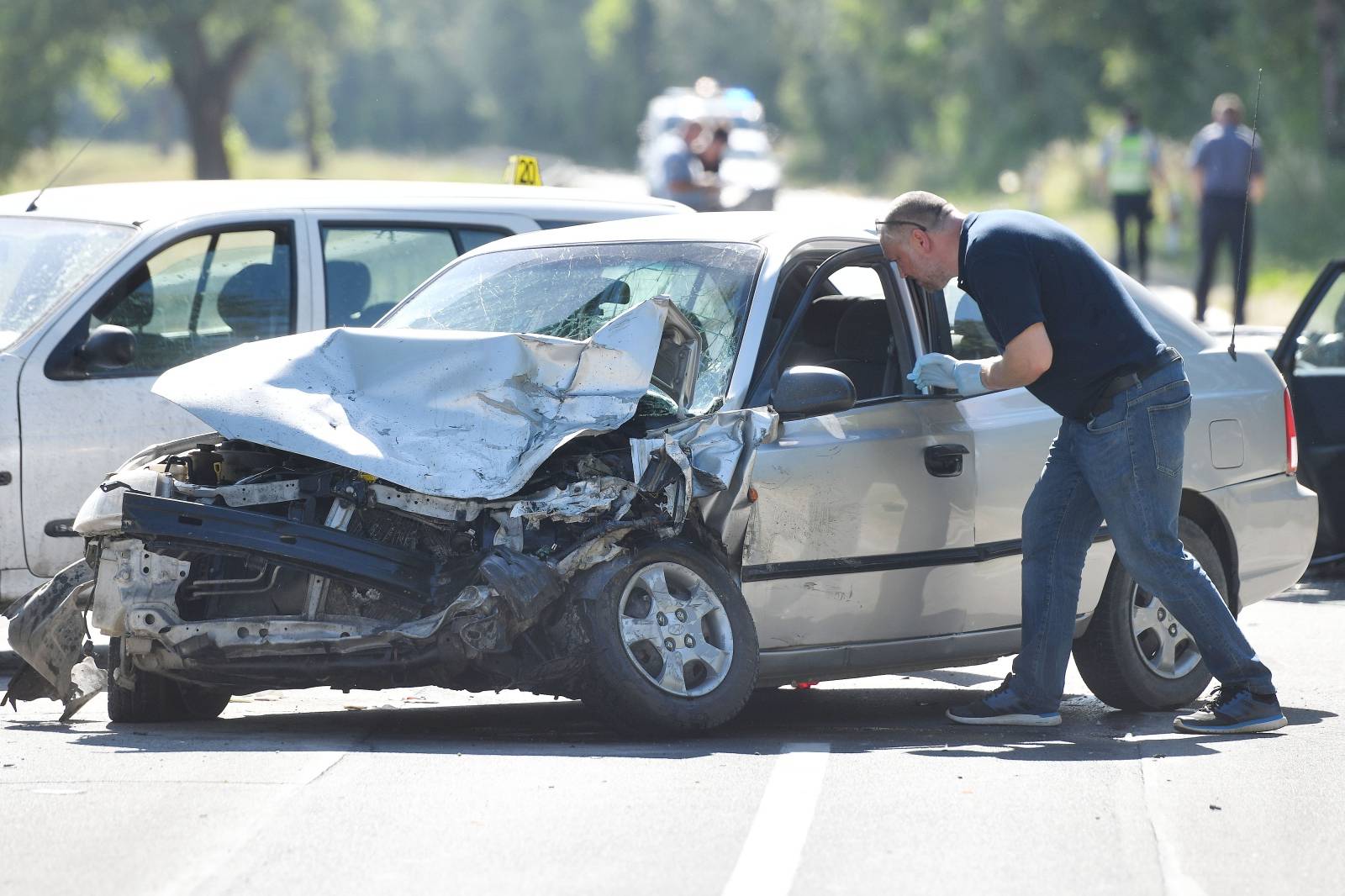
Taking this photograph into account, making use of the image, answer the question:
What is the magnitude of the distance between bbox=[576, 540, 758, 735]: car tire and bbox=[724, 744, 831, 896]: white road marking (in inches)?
11.6

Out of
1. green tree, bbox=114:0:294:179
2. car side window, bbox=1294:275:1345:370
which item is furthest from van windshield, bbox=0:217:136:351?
green tree, bbox=114:0:294:179

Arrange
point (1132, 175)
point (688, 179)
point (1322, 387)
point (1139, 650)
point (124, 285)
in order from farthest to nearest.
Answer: point (1132, 175) → point (688, 179) → point (1322, 387) → point (124, 285) → point (1139, 650)

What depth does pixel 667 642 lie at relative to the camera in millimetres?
6430

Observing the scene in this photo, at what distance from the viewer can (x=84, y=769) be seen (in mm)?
6070

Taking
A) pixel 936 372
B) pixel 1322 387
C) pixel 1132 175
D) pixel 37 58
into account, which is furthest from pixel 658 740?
pixel 37 58

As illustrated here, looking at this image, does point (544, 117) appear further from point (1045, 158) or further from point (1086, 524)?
point (1086, 524)

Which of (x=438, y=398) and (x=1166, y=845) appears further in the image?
(x=438, y=398)

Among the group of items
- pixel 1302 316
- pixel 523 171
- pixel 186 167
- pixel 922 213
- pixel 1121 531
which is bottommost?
pixel 1121 531

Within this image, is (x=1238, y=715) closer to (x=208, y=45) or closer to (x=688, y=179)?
(x=688, y=179)

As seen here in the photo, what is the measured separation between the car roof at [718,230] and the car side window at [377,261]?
56.8 inches

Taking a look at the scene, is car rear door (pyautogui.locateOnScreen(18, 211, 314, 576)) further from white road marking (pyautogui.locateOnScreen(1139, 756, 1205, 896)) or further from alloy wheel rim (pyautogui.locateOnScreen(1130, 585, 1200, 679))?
white road marking (pyautogui.locateOnScreen(1139, 756, 1205, 896))

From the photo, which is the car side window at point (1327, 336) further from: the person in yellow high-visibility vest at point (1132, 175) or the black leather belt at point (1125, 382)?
the person in yellow high-visibility vest at point (1132, 175)

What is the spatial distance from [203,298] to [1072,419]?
375cm

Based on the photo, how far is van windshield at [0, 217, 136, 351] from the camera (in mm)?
8461
